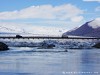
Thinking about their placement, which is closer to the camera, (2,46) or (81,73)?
(81,73)

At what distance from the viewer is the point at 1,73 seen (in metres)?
32.0

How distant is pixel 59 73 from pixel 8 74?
11.9ft

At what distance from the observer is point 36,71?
3366 centimetres

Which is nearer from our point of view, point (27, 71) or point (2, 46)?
point (27, 71)

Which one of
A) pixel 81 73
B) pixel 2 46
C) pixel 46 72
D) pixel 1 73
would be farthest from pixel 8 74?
pixel 2 46

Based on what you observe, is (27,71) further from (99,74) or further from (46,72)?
(99,74)

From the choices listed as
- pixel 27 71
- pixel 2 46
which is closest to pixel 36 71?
pixel 27 71

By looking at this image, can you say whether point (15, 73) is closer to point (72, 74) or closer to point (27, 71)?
point (27, 71)

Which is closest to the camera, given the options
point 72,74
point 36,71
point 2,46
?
point 72,74

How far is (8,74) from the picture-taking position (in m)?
31.3

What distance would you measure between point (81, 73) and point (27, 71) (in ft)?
14.4

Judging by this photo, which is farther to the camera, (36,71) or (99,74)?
(36,71)

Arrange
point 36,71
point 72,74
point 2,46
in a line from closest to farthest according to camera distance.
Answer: point 72,74 < point 36,71 < point 2,46

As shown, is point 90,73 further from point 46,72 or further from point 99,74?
point 46,72
